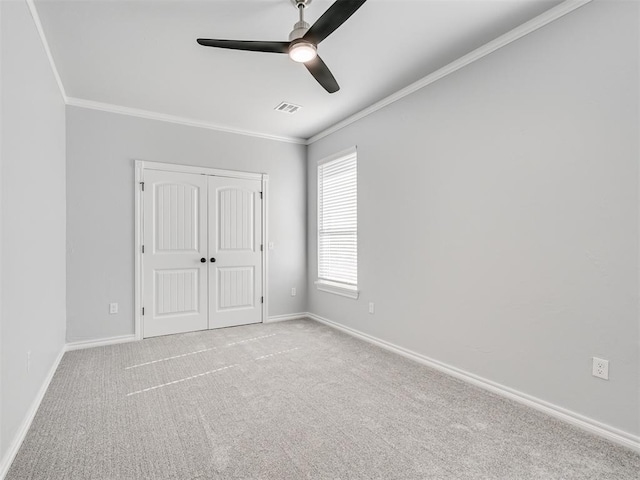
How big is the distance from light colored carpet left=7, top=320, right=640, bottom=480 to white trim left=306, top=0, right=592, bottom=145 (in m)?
2.62

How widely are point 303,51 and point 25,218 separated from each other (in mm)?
2011

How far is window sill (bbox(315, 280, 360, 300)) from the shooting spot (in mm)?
4230

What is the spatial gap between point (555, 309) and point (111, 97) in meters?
4.47

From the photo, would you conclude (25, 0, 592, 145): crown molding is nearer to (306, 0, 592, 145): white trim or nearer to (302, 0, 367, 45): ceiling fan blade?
(306, 0, 592, 145): white trim

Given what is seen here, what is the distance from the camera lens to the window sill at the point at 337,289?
167 inches

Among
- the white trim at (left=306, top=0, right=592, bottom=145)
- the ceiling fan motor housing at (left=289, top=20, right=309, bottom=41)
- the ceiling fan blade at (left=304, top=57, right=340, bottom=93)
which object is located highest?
the white trim at (left=306, top=0, right=592, bottom=145)

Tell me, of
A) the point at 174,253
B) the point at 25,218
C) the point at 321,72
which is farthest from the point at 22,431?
the point at 321,72

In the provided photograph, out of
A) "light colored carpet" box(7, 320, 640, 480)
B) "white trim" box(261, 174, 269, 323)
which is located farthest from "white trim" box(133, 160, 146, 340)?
"white trim" box(261, 174, 269, 323)

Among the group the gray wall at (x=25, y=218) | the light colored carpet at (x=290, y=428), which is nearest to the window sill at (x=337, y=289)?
the light colored carpet at (x=290, y=428)

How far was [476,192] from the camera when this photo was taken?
2826mm

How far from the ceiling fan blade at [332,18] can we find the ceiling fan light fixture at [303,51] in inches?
1.3

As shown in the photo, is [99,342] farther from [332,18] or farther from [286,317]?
[332,18]

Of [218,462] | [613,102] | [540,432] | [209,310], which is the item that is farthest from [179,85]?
[540,432]

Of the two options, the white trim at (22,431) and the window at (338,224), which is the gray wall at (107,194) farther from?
the window at (338,224)
